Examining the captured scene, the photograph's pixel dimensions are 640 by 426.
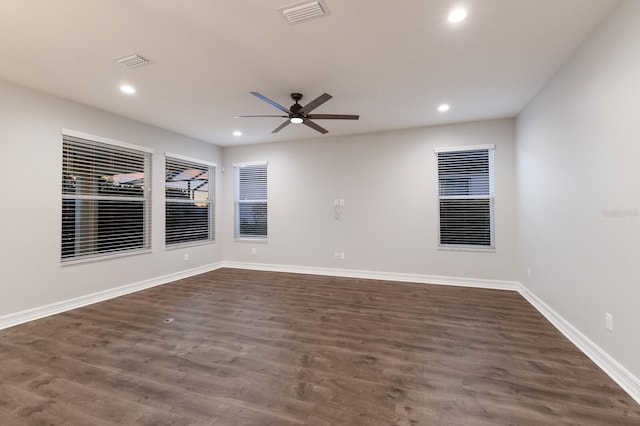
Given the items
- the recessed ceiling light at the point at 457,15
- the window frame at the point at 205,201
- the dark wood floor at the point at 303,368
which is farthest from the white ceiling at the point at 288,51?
the dark wood floor at the point at 303,368

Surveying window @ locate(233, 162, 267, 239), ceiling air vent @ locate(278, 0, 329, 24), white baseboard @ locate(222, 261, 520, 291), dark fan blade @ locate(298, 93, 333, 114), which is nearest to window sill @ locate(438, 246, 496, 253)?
white baseboard @ locate(222, 261, 520, 291)

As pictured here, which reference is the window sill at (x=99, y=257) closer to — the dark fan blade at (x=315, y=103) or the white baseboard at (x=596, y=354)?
the dark fan blade at (x=315, y=103)

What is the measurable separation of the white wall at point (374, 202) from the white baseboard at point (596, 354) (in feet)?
4.90

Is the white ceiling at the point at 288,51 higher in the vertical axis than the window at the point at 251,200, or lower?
higher

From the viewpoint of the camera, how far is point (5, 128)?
3275 millimetres

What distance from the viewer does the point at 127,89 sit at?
354 cm

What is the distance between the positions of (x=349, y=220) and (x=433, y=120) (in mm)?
2352

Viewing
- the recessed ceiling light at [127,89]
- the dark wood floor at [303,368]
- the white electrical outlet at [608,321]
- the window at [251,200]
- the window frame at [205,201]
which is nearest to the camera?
the dark wood floor at [303,368]

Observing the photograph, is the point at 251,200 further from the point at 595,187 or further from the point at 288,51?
the point at 595,187

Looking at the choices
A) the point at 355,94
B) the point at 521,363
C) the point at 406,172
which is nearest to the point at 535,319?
the point at 521,363

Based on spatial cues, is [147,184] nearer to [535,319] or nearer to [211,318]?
[211,318]

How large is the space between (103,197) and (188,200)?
1661 millimetres

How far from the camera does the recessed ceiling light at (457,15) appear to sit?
2180 mm

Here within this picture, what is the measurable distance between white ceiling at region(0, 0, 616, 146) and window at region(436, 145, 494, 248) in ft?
3.14
